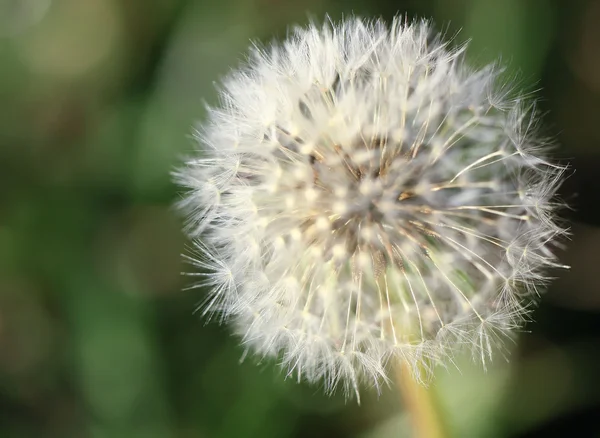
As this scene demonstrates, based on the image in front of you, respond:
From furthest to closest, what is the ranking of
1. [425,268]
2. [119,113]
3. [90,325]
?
[119,113] < [90,325] < [425,268]

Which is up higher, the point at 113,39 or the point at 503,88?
the point at 113,39

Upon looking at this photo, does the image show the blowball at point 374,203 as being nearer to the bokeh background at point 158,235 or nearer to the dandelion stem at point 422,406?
the dandelion stem at point 422,406

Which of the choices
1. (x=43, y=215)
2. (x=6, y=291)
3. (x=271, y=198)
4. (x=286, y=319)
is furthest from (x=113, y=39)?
(x=286, y=319)

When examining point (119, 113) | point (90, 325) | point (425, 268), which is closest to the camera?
point (425, 268)

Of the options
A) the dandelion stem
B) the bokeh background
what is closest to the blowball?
the dandelion stem

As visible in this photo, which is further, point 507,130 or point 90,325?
point 90,325

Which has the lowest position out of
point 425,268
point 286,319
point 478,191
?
point 286,319

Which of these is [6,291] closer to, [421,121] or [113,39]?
[113,39]

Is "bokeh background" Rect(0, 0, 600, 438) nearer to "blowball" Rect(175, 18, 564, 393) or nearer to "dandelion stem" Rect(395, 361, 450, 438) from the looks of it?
"dandelion stem" Rect(395, 361, 450, 438)
